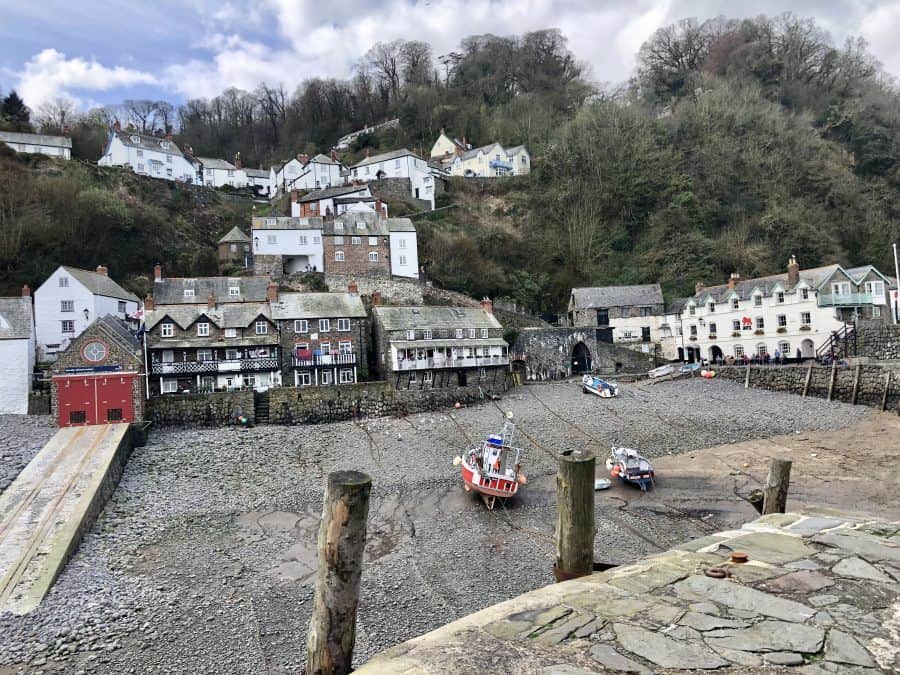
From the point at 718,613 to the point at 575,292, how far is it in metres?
42.1

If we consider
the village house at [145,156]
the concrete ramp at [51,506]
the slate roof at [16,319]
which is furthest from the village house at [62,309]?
the village house at [145,156]

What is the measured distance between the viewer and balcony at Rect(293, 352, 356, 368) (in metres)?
32.6

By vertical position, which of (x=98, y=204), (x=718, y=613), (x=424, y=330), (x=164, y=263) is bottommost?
(x=718, y=613)

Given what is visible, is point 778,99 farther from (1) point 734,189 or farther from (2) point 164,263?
(2) point 164,263

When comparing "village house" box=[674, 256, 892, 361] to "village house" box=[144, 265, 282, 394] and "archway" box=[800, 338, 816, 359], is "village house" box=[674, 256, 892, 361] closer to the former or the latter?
"archway" box=[800, 338, 816, 359]

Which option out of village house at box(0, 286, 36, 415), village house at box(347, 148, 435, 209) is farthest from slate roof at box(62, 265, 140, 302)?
village house at box(347, 148, 435, 209)

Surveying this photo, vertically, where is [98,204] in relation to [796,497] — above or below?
above

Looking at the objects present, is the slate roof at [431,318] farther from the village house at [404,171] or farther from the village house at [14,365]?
the village house at [404,171]

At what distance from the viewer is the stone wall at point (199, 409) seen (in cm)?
2753

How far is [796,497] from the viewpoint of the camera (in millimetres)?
17781

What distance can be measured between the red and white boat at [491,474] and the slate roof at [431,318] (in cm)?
1495

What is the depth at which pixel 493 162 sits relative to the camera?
6431cm

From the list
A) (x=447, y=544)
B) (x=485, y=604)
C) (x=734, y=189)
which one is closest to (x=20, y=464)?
(x=447, y=544)

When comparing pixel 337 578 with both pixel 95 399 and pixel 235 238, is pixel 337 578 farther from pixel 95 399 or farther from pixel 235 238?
pixel 235 238
